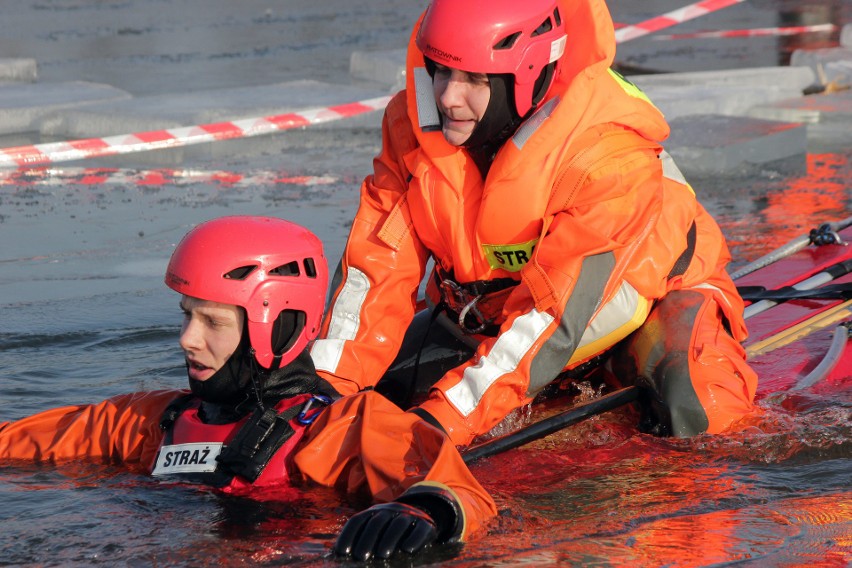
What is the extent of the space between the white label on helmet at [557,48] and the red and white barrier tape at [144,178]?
4612 mm

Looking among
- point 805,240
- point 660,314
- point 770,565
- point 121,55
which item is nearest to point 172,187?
point 805,240

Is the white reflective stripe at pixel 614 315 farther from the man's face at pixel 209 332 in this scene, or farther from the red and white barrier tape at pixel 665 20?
the red and white barrier tape at pixel 665 20

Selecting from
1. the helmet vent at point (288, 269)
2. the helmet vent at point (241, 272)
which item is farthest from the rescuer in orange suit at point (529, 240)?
the helmet vent at point (241, 272)

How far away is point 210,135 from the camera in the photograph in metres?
9.79

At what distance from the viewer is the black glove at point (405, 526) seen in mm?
2998

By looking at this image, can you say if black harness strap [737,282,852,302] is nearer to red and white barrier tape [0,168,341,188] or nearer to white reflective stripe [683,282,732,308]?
white reflective stripe [683,282,732,308]

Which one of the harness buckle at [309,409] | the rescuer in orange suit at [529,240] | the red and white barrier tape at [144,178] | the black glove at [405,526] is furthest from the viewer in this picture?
the red and white barrier tape at [144,178]

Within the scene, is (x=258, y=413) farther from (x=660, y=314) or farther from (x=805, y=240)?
(x=805, y=240)

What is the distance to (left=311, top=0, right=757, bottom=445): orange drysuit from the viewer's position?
3.95m

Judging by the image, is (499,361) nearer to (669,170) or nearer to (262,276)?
(262,276)

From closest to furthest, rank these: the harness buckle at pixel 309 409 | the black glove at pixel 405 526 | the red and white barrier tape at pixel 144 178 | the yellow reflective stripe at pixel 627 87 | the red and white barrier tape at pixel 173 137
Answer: the black glove at pixel 405 526, the harness buckle at pixel 309 409, the yellow reflective stripe at pixel 627 87, the red and white barrier tape at pixel 144 178, the red and white barrier tape at pixel 173 137

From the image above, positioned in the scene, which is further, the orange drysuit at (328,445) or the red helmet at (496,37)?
the red helmet at (496,37)

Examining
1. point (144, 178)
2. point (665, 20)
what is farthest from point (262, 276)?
point (665, 20)

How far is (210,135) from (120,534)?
6.60 meters
